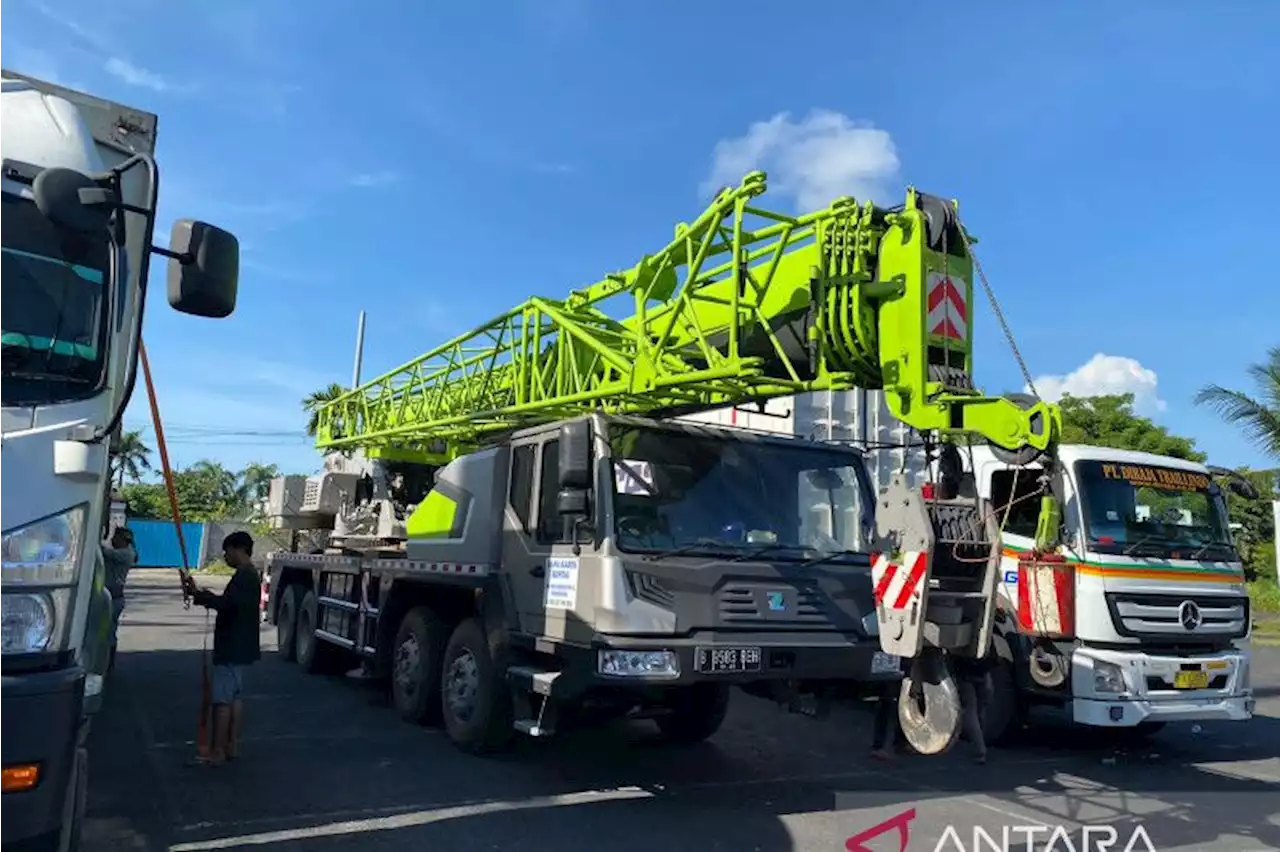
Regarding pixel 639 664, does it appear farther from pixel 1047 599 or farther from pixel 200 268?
pixel 1047 599

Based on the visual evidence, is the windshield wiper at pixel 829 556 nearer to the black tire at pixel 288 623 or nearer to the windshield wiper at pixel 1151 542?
the windshield wiper at pixel 1151 542

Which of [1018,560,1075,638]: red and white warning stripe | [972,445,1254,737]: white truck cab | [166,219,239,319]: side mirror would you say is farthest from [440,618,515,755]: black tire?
[1018,560,1075,638]: red and white warning stripe

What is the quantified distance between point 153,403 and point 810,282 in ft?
12.2

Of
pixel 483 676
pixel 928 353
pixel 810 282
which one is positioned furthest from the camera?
pixel 483 676

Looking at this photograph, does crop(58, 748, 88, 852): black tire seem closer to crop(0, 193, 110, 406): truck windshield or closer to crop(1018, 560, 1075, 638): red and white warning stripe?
crop(0, 193, 110, 406): truck windshield

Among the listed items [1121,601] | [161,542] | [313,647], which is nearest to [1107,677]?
[1121,601]

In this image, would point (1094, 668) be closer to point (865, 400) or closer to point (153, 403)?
point (865, 400)

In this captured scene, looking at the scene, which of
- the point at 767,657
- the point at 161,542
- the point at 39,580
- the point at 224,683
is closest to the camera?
the point at 39,580

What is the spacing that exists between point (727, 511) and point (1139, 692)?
3.76 meters

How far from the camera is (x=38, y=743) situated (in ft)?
→ 10.3

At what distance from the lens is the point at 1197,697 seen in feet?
25.5

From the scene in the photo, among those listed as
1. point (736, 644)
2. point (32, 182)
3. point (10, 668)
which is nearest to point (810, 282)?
point (736, 644)

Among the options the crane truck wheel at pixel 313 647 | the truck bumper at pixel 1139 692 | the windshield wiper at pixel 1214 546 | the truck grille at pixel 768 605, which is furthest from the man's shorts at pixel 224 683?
the windshield wiper at pixel 1214 546

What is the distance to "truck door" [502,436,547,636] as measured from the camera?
21.2ft
